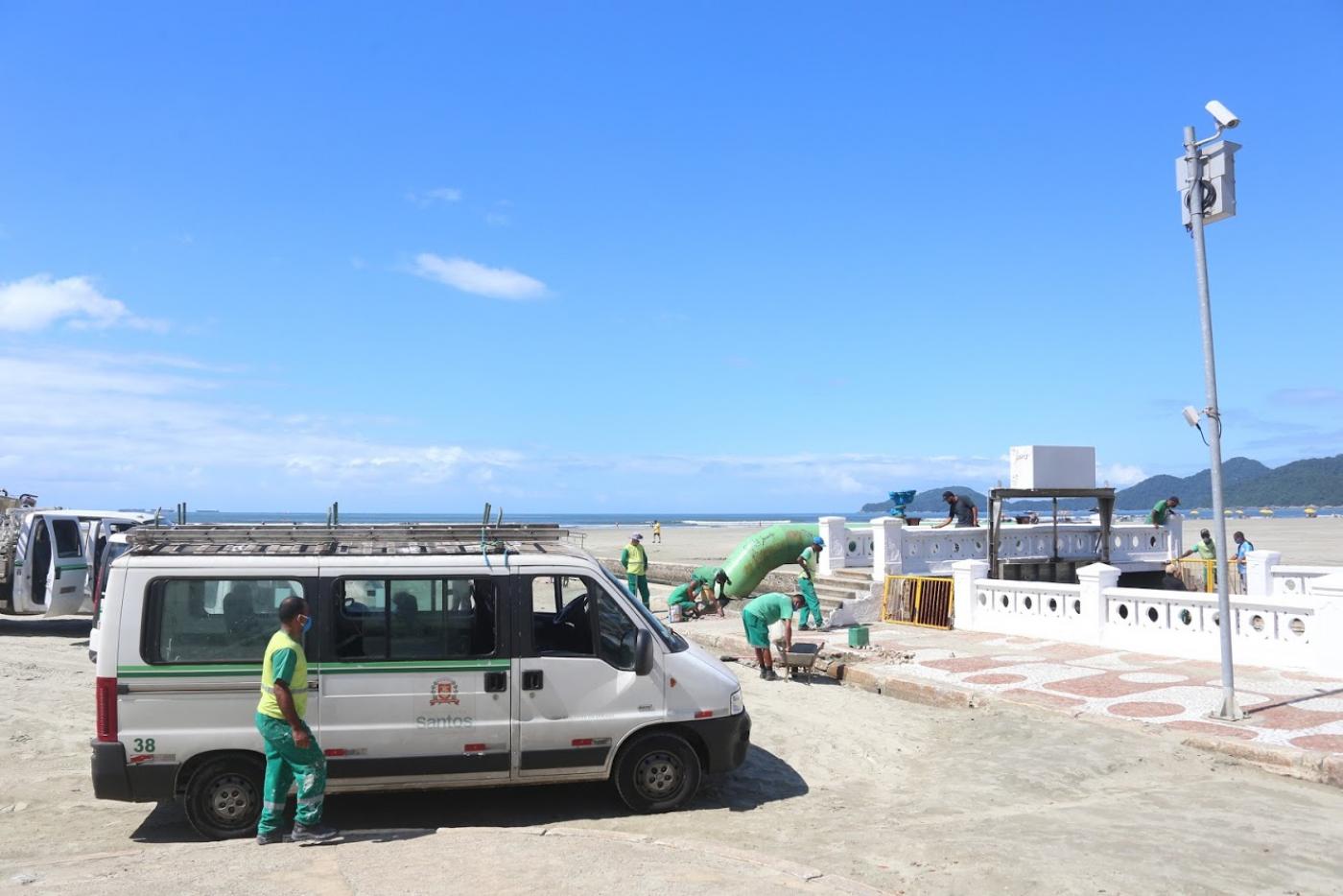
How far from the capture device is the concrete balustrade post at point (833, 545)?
21.9 metres

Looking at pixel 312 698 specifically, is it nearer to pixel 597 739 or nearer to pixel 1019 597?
pixel 597 739

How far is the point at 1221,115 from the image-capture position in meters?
10.4

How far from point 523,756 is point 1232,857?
4875 millimetres

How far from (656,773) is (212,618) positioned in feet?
11.6

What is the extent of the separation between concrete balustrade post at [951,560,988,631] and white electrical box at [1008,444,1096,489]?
376cm

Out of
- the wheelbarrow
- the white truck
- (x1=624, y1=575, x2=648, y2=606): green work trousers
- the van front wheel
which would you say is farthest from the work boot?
(x1=624, y1=575, x2=648, y2=606): green work trousers

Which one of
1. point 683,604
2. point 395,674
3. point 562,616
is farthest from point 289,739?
point 683,604

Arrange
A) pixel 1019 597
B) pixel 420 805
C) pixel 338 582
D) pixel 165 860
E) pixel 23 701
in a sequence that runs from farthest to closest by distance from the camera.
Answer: pixel 1019 597, pixel 23 701, pixel 420 805, pixel 338 582, pixel 165 860

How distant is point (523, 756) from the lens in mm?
7434

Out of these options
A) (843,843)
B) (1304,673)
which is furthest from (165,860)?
(1304,673)

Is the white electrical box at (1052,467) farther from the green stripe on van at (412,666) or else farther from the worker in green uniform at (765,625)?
the green stripe on van at (412,666)

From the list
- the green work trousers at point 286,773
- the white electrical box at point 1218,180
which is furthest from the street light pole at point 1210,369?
the green work trousers at point 286,773

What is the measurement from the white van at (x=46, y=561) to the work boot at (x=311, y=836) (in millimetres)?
12751

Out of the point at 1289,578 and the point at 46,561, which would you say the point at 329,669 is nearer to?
the point at 46,561
